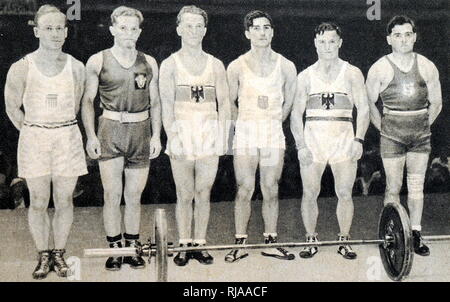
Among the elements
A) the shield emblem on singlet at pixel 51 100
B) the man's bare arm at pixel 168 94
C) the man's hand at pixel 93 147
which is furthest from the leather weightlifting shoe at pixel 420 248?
the shield emblem on singlet at pixel 51 100

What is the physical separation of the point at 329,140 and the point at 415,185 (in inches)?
28.2

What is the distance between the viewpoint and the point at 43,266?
11.6ft

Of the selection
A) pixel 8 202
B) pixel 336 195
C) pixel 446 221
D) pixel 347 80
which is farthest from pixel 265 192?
pixel 8 202

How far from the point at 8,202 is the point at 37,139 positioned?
0.59 meters

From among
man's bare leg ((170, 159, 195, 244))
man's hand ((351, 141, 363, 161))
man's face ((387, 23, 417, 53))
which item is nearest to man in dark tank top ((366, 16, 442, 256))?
man's face ((387, 23, 417, 53))

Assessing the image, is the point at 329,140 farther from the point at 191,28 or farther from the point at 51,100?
the point at 51,100

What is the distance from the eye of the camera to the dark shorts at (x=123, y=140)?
353 centimetres

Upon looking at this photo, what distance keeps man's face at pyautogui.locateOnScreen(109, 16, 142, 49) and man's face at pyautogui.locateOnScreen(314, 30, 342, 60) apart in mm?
1209

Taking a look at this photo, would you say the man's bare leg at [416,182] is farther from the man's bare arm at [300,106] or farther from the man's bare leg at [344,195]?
the man's bare arm at [300,106]

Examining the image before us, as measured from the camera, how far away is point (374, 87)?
384 centimetres

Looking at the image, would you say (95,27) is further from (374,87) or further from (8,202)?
(374,87)

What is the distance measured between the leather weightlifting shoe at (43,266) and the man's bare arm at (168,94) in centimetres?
106

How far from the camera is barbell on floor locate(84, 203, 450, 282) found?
299cm

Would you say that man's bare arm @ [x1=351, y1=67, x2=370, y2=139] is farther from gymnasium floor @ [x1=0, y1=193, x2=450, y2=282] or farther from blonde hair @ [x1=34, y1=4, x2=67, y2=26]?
blonde hair @ [x1=34, y1=4, x2=67, y2=26]
